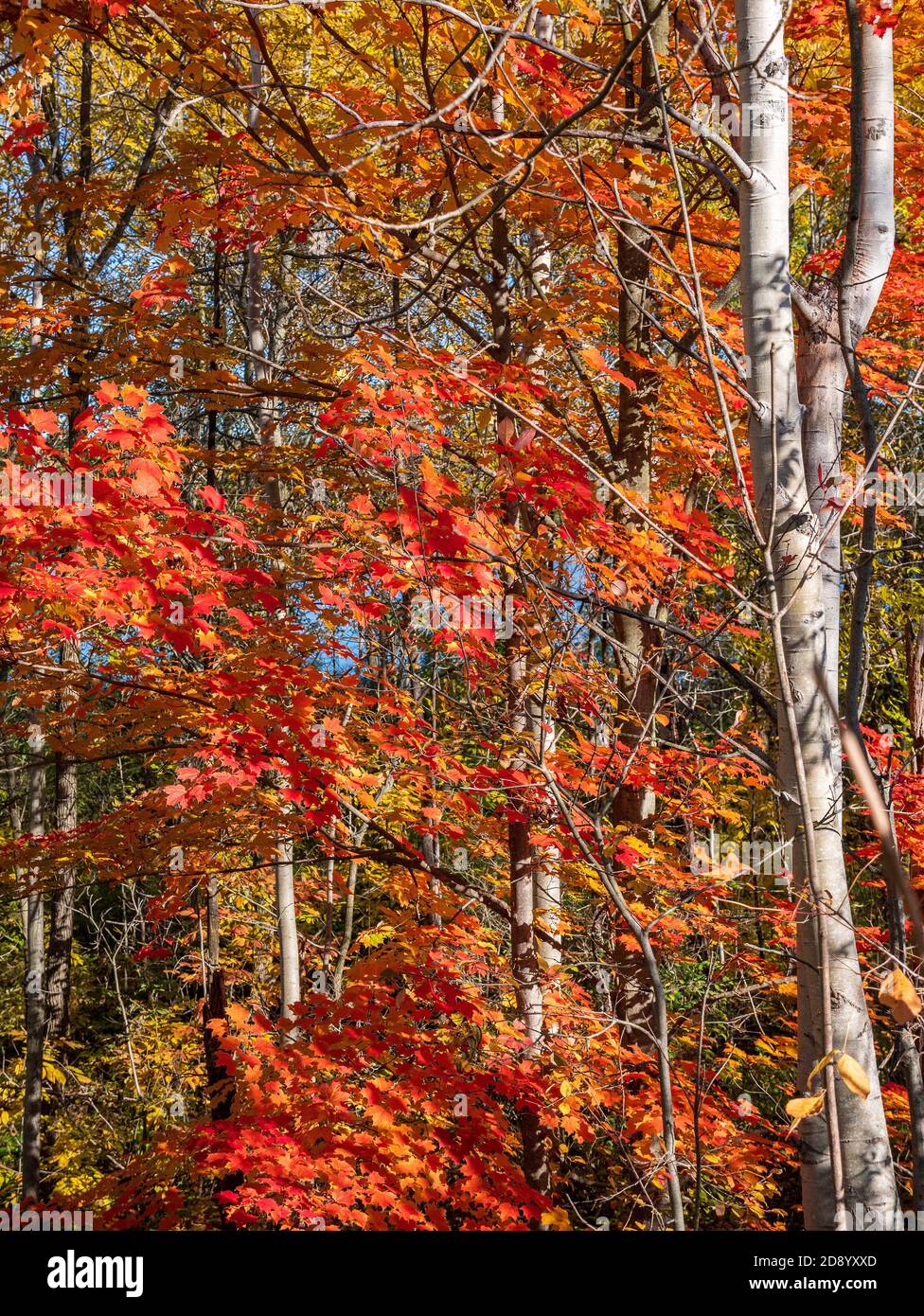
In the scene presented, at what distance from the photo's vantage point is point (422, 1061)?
406cm

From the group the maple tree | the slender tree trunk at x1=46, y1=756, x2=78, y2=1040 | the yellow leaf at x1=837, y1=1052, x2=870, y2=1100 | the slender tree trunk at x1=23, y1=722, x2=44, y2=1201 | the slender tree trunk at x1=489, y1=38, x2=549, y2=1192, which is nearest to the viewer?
the yellow leaf at x1=837, y1=1052, x2=870, y2=1100

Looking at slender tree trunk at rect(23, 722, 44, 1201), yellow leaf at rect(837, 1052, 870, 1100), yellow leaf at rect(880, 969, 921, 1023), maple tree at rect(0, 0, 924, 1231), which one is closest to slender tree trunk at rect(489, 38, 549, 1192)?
maple tree at rect(0, 0, 924, 1231)

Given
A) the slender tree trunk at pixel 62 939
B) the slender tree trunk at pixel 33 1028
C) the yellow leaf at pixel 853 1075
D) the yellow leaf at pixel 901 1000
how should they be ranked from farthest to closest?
the slender tree trunk at pixel 62 939, the slender tree trunk at pixel 33 1028, the yellow leaf at pixel 853 1075, the yellow leaf at pixel 901 1000

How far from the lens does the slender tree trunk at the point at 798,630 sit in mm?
2129

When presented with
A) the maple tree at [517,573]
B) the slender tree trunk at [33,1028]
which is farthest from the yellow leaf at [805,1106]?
the slender tree trunk at [33,1028]

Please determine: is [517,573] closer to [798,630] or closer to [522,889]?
[798,630]

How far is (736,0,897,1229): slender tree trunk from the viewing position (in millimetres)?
2129

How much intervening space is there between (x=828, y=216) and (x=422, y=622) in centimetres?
1039

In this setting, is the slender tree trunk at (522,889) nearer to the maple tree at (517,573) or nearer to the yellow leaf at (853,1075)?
the maple tree at (517,573)

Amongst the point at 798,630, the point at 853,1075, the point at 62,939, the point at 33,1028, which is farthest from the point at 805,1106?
the point at 62,939

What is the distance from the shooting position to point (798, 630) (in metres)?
2.32

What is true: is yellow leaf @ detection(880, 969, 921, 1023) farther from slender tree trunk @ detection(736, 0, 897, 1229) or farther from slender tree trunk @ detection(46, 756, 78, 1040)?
slender tree trunk @ detection(46, 756, 78, 1040)

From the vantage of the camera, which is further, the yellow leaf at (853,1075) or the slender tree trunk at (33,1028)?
the slender tree trunk at (33,1028)
